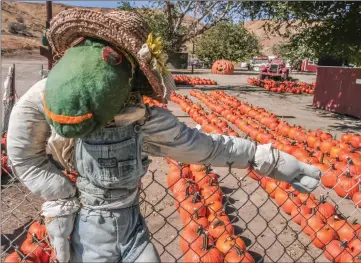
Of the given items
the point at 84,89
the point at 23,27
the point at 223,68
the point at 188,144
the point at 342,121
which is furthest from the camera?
the point at 23,27

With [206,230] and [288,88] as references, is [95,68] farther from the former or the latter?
[288,88]

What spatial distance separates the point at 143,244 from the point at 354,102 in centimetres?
1026

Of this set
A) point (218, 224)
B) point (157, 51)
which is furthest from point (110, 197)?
point (218, 224)

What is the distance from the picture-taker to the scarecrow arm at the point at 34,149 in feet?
6.23

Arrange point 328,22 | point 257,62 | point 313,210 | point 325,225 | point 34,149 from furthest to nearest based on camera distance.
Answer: point 257,62 < point 328,22 < point 313,210 < point 325,225 < point 34,149

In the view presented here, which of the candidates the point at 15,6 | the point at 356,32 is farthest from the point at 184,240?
the point at 15,6

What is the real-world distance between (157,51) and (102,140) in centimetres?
52

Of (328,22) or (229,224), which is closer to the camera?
(229,224)

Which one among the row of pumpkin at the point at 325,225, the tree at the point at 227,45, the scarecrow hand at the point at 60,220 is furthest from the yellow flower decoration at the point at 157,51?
the tree at the point at 227,45

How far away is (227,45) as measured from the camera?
37.1 metres

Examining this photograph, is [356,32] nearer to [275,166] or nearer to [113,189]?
Result: [275,166]

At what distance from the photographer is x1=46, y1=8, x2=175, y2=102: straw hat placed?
1819 mm

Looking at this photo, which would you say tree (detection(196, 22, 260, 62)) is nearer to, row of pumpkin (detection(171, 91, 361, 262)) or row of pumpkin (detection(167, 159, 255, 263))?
row of pumpkin (detection(171, 91, 361, 262))

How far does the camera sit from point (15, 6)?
80438 millimetres
